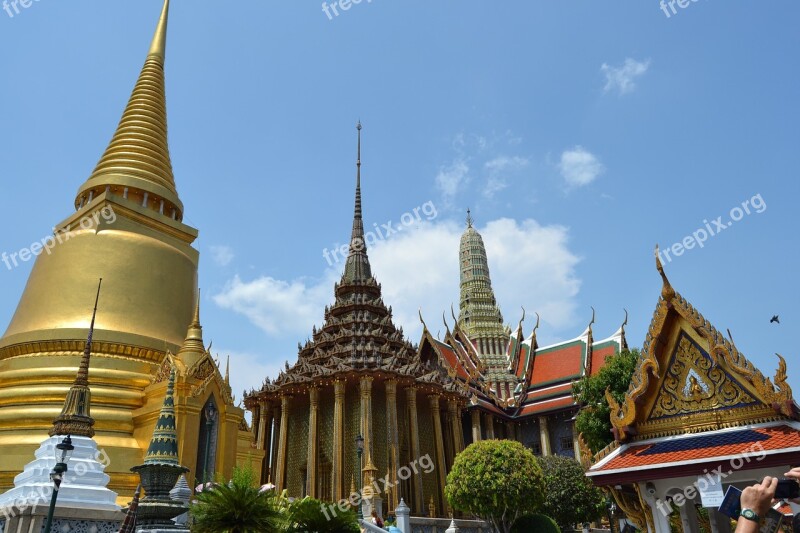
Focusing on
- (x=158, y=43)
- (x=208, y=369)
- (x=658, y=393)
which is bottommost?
(x=658, y=393)

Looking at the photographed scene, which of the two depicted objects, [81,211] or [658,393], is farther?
[81,211]

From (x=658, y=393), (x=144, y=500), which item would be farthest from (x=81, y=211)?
(x=658, y=393)

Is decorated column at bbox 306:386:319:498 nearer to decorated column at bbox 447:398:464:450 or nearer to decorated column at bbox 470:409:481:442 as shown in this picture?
decorated column at bbox 447:398:464:450

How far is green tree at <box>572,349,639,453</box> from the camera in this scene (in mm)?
17531

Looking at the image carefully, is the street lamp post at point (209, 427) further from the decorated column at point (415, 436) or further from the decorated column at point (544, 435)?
the decorated column at point (544, 435)

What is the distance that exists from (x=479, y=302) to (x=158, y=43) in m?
25.2

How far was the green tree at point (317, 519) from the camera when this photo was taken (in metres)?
7.65

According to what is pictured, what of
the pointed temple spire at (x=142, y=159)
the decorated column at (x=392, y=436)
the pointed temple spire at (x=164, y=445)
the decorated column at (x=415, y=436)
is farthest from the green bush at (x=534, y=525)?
the pointed temple spire at (x=142, y=159)

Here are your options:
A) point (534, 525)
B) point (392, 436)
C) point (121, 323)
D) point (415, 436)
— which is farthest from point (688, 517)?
point (415, 436)

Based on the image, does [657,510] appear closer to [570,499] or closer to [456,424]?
[570,499]

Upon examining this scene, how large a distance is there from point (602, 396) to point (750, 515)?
666 inches

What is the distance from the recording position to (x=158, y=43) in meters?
26.3

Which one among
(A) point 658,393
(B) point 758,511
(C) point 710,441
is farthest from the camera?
(A) point 658,393

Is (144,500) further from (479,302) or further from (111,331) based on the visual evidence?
(479,302)
